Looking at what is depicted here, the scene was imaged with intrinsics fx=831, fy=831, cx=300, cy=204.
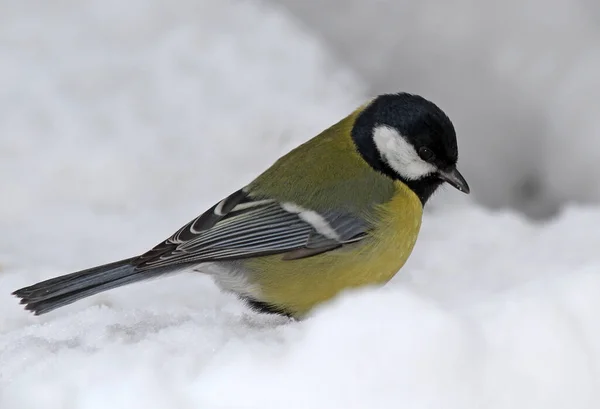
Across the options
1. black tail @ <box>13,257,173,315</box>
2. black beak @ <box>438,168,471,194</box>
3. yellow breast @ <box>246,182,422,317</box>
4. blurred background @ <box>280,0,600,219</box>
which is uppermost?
blurred background @ <box>280,0,600,219</box>

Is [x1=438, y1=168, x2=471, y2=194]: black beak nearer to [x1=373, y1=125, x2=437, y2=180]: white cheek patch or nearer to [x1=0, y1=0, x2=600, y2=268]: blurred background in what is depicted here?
→ [x1=373, y1=125, x2=437, y2=180]: white cheek patch

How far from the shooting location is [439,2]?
3.93m

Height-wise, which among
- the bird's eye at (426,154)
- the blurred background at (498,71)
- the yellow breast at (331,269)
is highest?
the blurred background at (498,71)

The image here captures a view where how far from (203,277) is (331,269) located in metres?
0.74

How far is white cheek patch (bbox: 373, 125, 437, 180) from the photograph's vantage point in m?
2.57

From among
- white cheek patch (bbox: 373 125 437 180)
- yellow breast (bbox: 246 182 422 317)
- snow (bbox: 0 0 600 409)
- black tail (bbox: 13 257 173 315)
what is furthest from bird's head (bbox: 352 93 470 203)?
black tail (bbox: 13 257 173 315)

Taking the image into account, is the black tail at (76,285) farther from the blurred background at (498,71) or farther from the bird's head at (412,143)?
the blurred background at (498,71)

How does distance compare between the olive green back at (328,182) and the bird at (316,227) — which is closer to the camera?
the bird at (316,227)

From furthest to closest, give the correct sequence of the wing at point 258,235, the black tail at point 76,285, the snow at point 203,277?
the wing at point 258,235 → the black tail at point 76,285 → the snow at point 203,277

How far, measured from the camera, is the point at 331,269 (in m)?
2.38

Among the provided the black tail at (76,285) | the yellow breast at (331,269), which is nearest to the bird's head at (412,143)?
the yellow breast at (331,269)

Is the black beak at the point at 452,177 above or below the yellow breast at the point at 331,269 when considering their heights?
above

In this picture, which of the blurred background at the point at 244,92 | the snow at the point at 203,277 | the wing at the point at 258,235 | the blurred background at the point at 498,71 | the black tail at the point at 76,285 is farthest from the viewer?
the blurred background at the point at 498,71

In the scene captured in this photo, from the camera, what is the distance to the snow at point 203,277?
1.67 m
